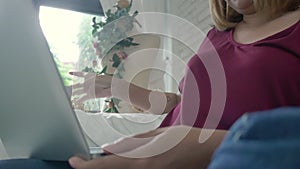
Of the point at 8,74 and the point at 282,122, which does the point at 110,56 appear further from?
the point at 282,122

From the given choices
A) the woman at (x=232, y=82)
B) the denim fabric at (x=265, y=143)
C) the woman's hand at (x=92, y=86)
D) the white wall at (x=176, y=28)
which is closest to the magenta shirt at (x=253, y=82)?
the woman at (x=232, y=82)

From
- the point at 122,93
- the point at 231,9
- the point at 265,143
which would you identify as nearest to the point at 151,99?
the point at 122,93

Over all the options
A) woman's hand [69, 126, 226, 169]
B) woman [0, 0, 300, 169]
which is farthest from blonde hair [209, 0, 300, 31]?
woman's hand [69, 126, 226, 169]

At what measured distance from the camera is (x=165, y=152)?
19.3 inches

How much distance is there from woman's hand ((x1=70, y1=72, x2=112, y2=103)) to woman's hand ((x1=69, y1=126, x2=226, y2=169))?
412 mm

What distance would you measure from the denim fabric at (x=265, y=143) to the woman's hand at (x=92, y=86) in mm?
723

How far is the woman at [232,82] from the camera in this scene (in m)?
0.50

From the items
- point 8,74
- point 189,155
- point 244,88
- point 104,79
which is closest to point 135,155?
point 189,155

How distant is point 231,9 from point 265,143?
0.81 metres

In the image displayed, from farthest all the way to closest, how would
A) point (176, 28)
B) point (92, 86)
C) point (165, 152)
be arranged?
1. point (176, 28)
2. point (92, 86)
3. point (165, 152)

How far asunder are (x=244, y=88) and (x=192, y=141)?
32cm

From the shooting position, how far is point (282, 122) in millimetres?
246

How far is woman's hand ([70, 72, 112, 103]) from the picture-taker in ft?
3.14

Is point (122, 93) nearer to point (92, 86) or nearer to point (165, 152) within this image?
point (92, 86)
